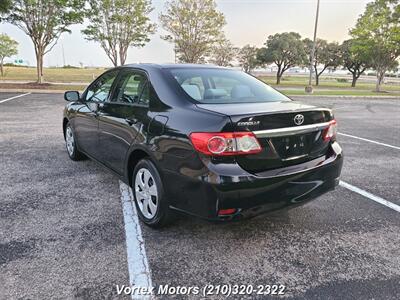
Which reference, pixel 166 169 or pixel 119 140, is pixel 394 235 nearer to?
pixel 166 169

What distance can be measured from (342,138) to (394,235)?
15.4 ft

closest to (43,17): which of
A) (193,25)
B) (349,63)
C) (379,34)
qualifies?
(193,25)

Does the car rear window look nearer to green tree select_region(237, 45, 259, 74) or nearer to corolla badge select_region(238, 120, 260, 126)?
corolla badge select_region(238, 120, 260, 126)

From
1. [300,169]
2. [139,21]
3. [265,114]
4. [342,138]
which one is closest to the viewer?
[265,114]

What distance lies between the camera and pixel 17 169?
4504 mm

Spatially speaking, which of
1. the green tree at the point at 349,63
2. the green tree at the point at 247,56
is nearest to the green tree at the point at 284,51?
the green tree at the point at 247,56

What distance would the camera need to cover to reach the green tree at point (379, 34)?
84.3 feet

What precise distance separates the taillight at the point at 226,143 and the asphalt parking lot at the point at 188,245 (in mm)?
741

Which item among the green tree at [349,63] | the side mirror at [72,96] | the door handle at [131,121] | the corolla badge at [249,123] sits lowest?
the door handle at [131,121]

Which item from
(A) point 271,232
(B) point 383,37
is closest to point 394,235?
(A) point 271,232

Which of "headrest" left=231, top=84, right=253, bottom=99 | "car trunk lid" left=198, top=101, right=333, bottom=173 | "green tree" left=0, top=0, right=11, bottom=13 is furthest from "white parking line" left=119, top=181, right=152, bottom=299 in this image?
"green tree" left=0, top=0, right=11, bottom=13

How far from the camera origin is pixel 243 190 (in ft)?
7.66

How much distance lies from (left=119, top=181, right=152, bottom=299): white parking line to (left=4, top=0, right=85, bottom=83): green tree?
673 inches

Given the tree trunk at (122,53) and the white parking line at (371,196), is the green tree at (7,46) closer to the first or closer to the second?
the tree trunk at (122,53)
